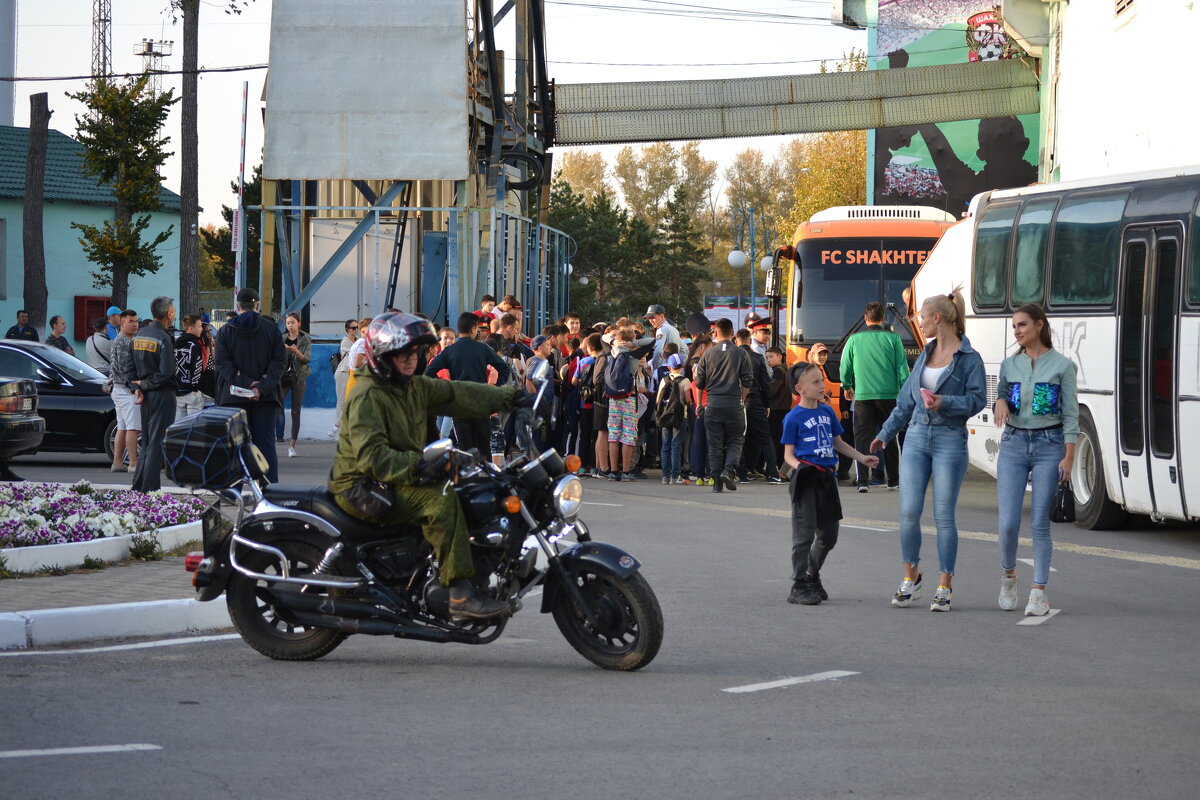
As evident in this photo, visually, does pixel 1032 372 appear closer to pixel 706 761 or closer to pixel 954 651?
pixel 954 651

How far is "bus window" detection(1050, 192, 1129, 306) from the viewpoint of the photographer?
535 inches

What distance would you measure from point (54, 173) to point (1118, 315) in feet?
149

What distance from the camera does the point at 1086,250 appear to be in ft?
45.8

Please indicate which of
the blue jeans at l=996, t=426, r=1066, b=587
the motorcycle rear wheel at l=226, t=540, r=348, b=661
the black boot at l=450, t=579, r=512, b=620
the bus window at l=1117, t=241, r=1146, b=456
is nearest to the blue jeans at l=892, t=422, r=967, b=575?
the blue jeans at l=996, t=426, r=1066, b=587

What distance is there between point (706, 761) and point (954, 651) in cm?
278

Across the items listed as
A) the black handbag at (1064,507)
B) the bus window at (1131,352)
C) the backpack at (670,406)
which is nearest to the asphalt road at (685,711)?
the bus window at (1131,352)

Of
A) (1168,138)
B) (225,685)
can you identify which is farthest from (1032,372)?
(1168,138)

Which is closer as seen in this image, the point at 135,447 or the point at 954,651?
the point at 954,651

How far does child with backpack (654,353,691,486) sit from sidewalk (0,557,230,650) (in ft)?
30.8

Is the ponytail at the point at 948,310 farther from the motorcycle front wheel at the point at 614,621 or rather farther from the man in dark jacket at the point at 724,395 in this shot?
the man in dark jacket at the point at 724,395

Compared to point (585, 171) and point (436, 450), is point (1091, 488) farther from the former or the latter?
point (585, 171)

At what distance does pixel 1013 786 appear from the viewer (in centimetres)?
526

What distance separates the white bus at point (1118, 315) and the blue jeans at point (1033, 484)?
3.60 metres

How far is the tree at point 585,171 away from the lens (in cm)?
10500
